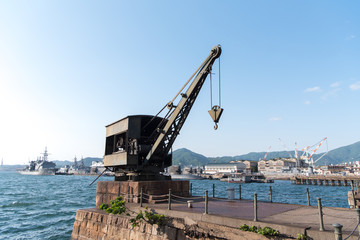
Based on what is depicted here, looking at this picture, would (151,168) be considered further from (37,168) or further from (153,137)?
(37,168)

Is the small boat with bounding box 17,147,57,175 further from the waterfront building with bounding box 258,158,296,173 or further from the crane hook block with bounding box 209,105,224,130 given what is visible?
the crane hook block with bounding box 209,105,224,130

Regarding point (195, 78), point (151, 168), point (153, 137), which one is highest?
point (195, 78)

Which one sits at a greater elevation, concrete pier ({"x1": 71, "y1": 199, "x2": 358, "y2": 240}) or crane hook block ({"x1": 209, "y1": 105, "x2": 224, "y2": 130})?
crane hook block ({"x1": 209, "y1": 105, "x2": 224, "y2": 130})

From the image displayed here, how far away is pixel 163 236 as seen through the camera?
9172 millimetres

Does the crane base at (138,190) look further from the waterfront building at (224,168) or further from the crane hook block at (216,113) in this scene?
the waterfront building at (224,168)

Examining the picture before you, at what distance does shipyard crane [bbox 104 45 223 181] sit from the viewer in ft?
46.0

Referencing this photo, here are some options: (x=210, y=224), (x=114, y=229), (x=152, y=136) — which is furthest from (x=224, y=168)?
(x=210, y=224)

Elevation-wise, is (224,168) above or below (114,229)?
below

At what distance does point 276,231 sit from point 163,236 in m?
4.38

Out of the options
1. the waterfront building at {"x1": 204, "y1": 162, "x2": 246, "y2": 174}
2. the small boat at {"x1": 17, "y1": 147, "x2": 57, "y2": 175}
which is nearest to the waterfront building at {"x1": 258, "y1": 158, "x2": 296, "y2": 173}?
the waterfront building at {"x1": 204, "y1": 162, "x2": 246, "y2": 174}

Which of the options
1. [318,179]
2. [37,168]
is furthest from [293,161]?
[37,168]

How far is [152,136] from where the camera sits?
55.9ft

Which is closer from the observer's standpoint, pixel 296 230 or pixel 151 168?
pixel 296 230

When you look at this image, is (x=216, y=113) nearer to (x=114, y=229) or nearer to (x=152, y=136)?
(x=152, y=136)
